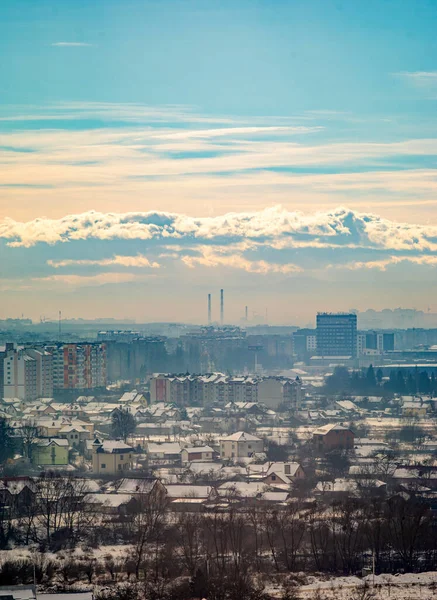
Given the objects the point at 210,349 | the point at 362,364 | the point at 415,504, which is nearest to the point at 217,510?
the point at 415,504

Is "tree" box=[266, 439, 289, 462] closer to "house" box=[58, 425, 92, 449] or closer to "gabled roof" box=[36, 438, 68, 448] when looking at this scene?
"house" box=[58, 425, 92, 449]

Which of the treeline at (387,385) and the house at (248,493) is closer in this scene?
the house at (248,493)

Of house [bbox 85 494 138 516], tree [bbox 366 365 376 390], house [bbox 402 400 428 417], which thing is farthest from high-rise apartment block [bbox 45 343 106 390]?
house [bbox 85 494 138 516]

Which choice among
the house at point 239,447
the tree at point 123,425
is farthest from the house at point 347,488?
the tree at point 123,425

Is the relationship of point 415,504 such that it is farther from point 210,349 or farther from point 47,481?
point 210,349

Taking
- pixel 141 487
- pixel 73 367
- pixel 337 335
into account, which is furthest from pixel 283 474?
pixel 337 335

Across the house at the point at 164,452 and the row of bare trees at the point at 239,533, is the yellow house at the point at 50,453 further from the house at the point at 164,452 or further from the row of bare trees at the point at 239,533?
the row of bare trees at the point at 239,533

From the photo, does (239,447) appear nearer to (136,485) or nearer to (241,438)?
(241,438)
